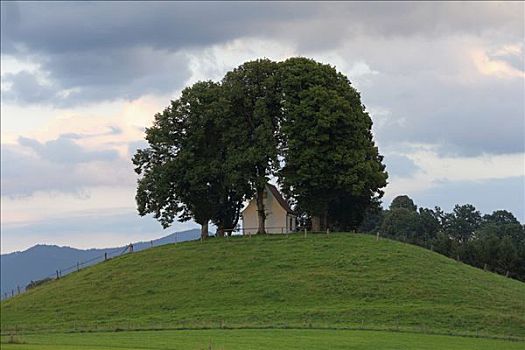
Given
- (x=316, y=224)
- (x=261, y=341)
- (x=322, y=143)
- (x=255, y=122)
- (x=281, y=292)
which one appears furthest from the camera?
(x=316, y=224)

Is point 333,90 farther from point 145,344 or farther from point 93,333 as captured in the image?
point 145,344

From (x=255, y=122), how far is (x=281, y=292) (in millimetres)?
24792

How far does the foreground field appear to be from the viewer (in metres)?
46.7

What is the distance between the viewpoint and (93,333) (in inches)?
2240

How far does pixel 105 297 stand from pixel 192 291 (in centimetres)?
721

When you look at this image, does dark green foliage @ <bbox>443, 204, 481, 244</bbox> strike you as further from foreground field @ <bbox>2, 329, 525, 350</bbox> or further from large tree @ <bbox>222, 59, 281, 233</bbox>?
foreground field @ <bbox>2, 329, 525, 350</bbox>

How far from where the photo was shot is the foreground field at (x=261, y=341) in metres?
46.7

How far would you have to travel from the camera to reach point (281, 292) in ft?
221

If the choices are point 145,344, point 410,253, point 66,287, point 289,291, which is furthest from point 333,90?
point 145,344

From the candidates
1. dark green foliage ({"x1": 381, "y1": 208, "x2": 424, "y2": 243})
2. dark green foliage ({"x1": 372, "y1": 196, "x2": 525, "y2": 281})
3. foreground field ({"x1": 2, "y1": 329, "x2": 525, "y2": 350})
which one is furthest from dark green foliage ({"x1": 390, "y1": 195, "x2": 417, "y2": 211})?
foreground field ({"x1": 2, "y1": 329, "x2": 525, "y2": 350})

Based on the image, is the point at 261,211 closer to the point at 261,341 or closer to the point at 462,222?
the point at 261,341

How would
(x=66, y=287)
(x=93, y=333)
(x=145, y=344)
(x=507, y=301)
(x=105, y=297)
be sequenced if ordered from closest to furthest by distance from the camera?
(x=145, y=344)
(x=93, y=333)
(x=507, y=301)
(x=105, y=297)
(x=66, y=287)

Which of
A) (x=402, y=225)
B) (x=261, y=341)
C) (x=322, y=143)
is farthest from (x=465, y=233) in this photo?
(x=261, y=341)

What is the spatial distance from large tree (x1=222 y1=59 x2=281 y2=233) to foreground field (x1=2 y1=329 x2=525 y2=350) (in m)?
31.0
